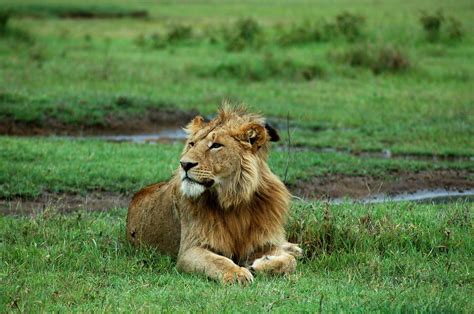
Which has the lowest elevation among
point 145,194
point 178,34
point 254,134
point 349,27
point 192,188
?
point 145,194

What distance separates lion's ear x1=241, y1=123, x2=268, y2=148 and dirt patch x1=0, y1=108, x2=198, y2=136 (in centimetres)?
633

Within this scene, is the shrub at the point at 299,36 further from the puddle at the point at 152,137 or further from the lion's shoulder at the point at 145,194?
the lion's shoulder at the point at 145,194

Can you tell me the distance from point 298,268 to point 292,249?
15 cm

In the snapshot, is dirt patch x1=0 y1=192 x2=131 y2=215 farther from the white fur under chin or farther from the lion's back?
the white fur under chin

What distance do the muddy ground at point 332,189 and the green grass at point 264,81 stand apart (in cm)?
120

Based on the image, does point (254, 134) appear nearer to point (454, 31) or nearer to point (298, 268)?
point (298, 268)

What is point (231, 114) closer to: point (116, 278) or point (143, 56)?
point (116, 278)

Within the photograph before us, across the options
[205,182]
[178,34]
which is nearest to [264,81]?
[178,34]

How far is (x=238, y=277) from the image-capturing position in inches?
206

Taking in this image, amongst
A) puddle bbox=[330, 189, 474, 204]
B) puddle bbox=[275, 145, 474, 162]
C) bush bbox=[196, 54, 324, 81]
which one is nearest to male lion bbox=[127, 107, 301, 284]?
puddle bbox=[330, 189, 474, 204]

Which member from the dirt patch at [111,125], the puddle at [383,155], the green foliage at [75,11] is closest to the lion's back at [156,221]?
the puddle at [383,155]

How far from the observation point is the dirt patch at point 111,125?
11.7 metres

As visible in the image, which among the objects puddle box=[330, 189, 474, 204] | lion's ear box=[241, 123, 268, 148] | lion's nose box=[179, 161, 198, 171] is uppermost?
lion's ear box=[241, 123, 268, 148]

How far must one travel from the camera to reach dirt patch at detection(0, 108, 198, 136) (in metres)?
11.7
